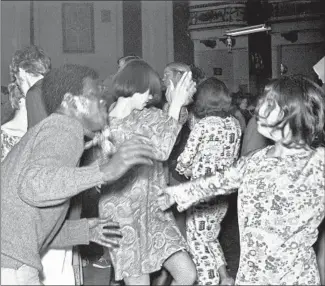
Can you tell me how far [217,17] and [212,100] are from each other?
9.74 meters

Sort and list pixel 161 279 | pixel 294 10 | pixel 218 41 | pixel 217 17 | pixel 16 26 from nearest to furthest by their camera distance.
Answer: pixel 161 279, pixel 16 26, pixel 294 10, pixel 217 17, pixel 218 41

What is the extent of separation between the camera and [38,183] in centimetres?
202

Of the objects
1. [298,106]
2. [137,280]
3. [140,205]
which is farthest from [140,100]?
[298,106]

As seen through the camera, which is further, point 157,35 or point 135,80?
point 157,35

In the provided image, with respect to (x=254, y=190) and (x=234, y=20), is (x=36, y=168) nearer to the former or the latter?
(x=254, y=190)

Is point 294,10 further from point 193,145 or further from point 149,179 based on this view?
point 149,179

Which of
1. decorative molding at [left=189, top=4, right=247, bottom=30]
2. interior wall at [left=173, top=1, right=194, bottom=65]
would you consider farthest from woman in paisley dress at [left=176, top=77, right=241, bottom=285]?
decorative molding at [left=189, top=4, right=247, bottom=30]

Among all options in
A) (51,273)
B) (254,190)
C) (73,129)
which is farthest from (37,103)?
(254,190)

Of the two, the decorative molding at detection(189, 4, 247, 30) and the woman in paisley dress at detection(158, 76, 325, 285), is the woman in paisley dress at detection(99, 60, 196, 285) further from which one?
the decorative molding at detection(189, 4, 247, 30)

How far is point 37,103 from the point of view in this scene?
10.8ft

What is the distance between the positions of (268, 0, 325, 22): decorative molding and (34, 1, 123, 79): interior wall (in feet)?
9.08

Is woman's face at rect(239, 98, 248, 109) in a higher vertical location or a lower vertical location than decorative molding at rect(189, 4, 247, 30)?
lower

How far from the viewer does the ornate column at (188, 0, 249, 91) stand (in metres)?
13.0

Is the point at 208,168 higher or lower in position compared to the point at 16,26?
lower
